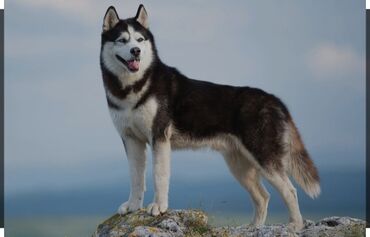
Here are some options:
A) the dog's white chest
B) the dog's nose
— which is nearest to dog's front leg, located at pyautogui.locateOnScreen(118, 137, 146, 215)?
the dog's white chest

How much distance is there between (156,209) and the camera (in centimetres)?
704

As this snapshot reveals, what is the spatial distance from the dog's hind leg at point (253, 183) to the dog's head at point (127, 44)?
1.74 meters

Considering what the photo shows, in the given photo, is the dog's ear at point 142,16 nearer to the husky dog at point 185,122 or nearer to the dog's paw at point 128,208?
the husky dog at point 185,122

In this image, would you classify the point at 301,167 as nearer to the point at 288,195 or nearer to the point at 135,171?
the point at 288,195

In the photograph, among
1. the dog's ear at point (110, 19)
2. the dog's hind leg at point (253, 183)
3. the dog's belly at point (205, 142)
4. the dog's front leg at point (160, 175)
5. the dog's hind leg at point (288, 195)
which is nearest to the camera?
the dog's front leg at point (160, 175)

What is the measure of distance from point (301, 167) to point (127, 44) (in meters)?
2.81

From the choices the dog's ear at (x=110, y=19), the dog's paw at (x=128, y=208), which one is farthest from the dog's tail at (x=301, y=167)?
the dog's ear at (x=110, y=19)

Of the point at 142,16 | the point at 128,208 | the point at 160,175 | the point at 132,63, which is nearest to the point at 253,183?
the point at 160,175

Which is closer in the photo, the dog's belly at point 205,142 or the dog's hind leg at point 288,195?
the dog's belly at point 205,142

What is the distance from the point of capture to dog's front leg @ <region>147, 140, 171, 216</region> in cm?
700

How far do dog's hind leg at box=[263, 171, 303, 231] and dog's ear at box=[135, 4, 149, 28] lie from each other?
2.33 meters

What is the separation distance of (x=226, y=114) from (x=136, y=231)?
1.89 metres

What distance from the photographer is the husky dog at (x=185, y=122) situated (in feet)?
23.3

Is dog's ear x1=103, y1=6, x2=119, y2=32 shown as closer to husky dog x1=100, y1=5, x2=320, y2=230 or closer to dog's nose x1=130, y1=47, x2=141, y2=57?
husky dog x1=100, y1=5, x2=320, y2=230
